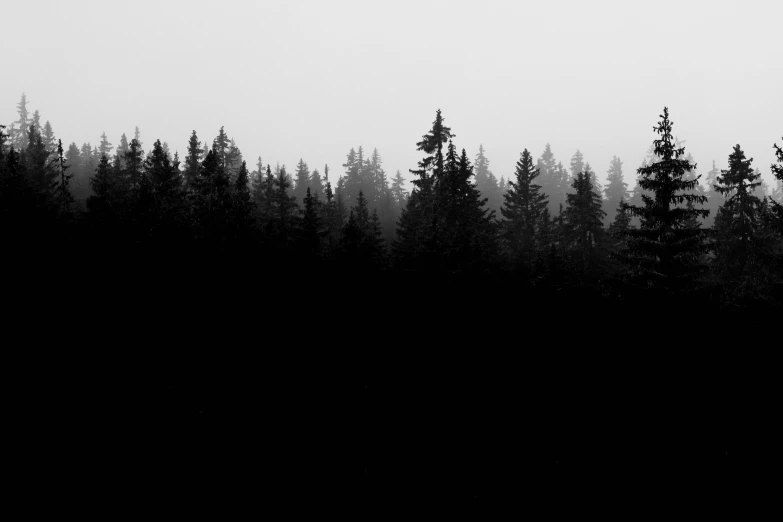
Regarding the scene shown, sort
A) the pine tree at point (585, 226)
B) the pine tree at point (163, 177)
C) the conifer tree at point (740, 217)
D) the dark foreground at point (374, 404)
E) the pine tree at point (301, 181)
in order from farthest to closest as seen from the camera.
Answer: the pine tree at point (301, 181) → the pine tree at point (163, 177) → the pine tree at point (585, 226) → the conifer tree at point (740, 217) → the dark foreground at point (374, 404)

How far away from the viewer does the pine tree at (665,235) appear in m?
20.4

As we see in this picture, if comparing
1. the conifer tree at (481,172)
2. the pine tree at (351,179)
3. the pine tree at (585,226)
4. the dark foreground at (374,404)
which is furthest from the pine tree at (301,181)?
the dark foreground at (374,404)

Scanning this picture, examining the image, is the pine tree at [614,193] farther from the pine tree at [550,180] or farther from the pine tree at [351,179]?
the pine tree at [351,179]

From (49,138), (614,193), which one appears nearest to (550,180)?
(614,193)

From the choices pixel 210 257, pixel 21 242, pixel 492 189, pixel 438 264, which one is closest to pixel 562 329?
pixel 438 264

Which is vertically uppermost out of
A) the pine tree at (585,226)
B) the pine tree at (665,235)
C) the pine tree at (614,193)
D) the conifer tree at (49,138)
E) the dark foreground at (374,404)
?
the conifer tree at (49,138)

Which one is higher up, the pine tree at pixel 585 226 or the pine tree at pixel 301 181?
the pine tree at pixel 301 181

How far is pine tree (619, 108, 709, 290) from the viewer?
20.4 metres

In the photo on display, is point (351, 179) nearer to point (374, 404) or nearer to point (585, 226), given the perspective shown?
point (585, 226)

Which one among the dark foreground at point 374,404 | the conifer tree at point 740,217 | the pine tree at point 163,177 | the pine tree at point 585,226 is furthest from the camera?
the pine tree at point 163,177

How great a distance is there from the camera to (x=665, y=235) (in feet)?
69.1

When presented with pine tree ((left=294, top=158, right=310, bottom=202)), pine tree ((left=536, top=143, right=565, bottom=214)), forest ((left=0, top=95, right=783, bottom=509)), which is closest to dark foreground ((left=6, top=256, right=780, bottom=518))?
forest ((left=0, top=95, right=783, bottom=509))

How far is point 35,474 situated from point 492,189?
98.0 metres

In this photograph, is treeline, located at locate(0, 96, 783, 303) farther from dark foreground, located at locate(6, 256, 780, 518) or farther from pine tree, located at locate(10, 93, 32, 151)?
pine tree, located at locate(10, 93, 32, 151)
